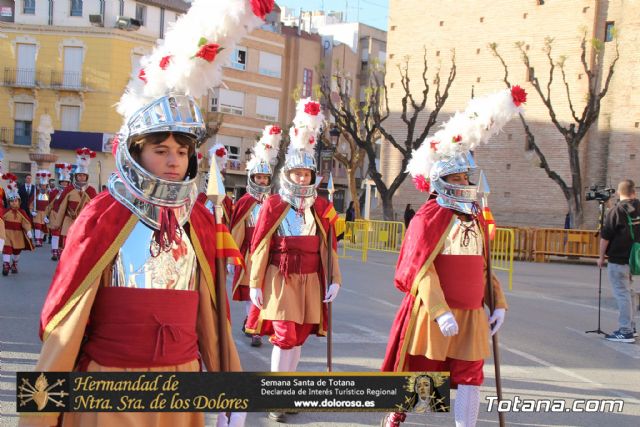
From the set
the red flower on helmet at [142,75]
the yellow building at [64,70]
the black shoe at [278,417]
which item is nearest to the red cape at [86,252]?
the red flower on helmet at [142,75]

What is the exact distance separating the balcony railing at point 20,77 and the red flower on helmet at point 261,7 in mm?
46882

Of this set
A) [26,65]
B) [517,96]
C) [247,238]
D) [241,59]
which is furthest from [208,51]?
[241,59]

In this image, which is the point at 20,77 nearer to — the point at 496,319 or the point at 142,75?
the point at 496,319

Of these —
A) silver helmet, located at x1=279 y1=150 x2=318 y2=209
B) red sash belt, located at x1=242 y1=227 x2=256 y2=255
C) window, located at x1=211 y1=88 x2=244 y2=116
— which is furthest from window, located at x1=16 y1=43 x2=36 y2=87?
silver helmet, located at x1=279 y1=150 x2=318 y2=209

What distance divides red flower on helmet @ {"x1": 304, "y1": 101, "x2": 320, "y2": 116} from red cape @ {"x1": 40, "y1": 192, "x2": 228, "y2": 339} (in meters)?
5.07

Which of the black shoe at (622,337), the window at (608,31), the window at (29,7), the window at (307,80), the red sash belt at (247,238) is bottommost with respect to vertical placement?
the black shoe at (622,337)

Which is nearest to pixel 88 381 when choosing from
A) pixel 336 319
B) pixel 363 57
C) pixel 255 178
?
pixel 255 178

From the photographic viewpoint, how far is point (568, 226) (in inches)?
1144

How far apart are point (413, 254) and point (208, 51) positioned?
7.84 feet

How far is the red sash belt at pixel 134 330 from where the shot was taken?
132 inches

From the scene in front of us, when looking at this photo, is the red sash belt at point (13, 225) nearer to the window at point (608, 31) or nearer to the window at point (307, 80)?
the window at point (608, 31)

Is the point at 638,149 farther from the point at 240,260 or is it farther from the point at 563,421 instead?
the point at 240,260

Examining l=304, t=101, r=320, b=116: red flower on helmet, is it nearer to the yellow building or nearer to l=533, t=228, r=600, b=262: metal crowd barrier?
l=533, t=228, r=600, b=262: metal crowd barrier

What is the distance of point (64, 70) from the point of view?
1857 inches
